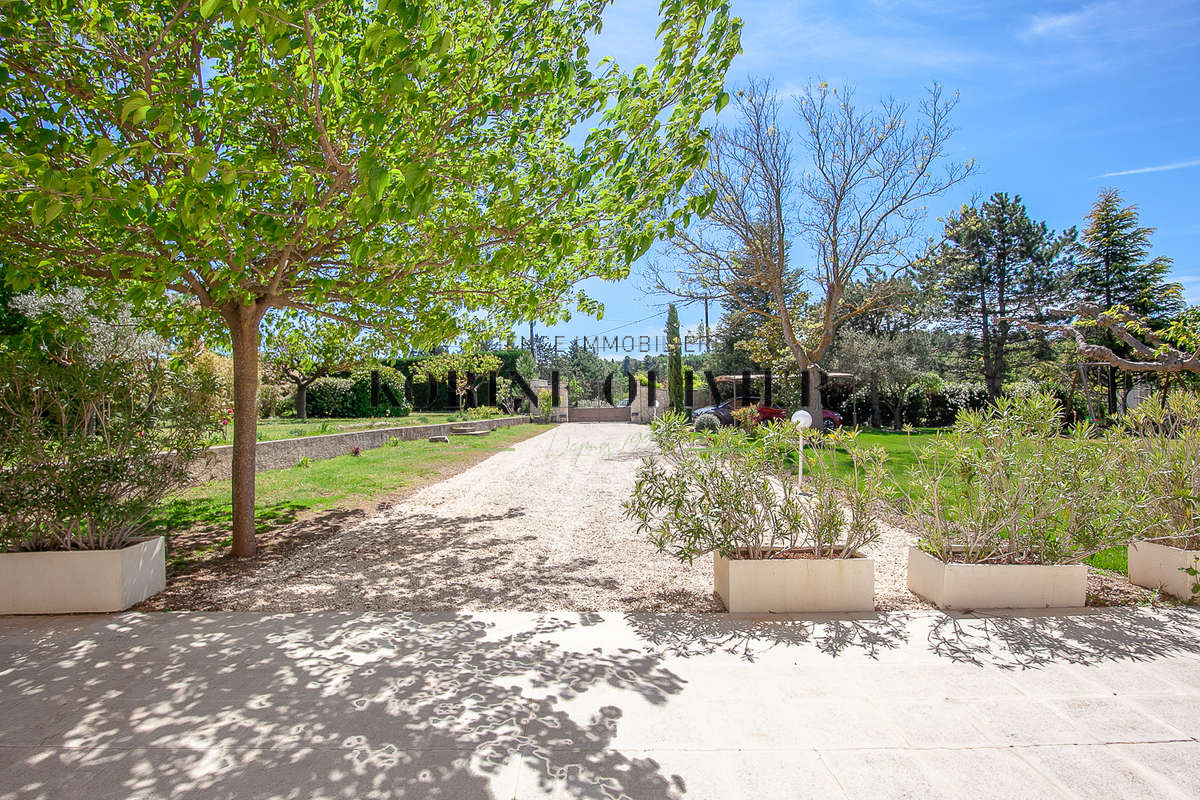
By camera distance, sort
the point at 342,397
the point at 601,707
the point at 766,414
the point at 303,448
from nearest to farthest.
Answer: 1. the point at 601,707
2. the point at 303,448
3. the point at 766,414
4. the point at 342,397

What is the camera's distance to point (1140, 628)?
3.62m

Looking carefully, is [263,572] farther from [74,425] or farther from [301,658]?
[301,658]

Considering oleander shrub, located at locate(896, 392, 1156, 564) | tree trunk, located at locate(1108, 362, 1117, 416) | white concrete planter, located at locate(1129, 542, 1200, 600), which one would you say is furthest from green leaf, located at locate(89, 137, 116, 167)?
tree trunk, located at locate(1108, 362, 1117, 416)

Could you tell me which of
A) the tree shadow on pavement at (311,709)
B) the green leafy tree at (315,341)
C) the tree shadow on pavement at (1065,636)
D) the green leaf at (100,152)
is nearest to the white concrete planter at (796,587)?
the tree shadow on pavement at (1065,636)

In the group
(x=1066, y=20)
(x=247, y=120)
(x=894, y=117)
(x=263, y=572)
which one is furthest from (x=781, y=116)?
(x=263, y=572)

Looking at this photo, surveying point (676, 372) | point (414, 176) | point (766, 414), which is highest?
point (676, 372)

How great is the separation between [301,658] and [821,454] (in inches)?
129

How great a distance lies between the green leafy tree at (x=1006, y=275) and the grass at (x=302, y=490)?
28.7 m

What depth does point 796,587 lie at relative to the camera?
3939mm

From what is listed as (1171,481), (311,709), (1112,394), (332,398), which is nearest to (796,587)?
(311,709)

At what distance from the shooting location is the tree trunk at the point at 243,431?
545cm

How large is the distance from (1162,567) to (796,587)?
2710 millimetres

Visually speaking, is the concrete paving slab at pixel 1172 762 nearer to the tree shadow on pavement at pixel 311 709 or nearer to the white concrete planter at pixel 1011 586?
the white concrete planter at pixel 1011 586

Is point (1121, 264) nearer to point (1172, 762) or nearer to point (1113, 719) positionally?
point (1113, 719)
